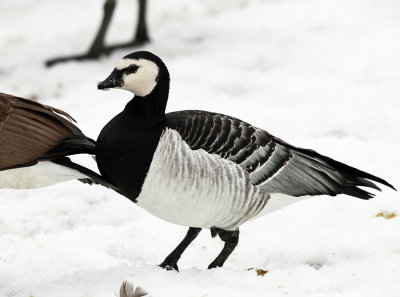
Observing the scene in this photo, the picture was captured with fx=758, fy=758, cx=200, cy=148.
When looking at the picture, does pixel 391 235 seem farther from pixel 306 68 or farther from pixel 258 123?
pixel 306 68

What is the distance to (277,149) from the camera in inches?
208

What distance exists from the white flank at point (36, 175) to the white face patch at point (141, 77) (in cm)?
67

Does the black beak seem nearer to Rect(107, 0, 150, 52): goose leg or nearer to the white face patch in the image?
the white face patch

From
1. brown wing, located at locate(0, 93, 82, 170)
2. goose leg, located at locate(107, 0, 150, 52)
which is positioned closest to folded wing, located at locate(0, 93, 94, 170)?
brown wing, located at locate(0, 93, 82, 170)

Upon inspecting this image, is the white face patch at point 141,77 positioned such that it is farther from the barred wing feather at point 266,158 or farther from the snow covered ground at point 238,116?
the snow covered ground at point 238,116

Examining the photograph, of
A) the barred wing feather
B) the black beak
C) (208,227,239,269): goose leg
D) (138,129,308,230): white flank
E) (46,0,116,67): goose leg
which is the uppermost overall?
(46,0,116,67): goose leg

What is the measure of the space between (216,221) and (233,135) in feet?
1.93

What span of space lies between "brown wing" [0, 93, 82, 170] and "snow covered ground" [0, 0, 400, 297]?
0.90m

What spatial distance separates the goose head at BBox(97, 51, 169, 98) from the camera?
15.9 feet

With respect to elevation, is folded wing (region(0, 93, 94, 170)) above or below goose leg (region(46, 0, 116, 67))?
below

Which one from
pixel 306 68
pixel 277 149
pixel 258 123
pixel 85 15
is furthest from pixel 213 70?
pixel 277 149

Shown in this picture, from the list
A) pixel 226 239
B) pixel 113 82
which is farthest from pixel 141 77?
pixel 226 239

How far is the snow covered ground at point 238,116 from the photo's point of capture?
16.9ft

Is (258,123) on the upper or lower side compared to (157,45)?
lower
